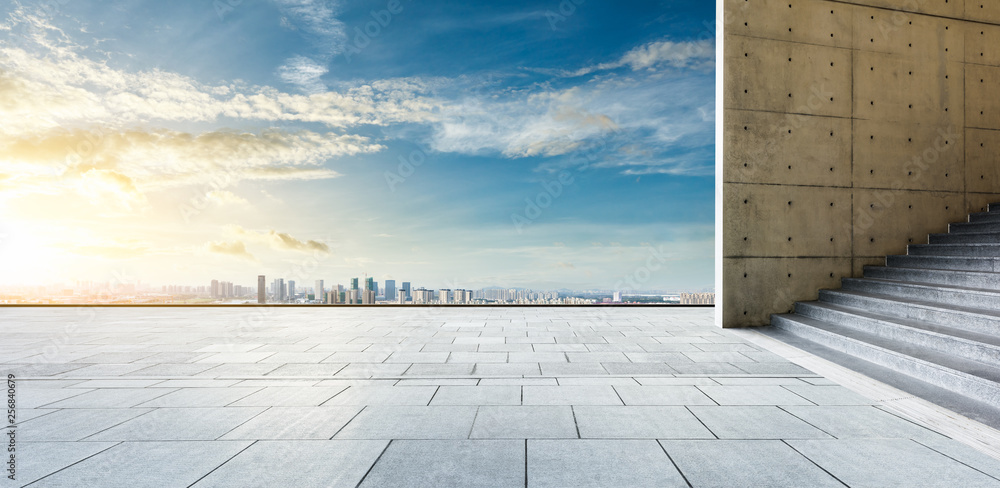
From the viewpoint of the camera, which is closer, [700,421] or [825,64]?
[700,421]

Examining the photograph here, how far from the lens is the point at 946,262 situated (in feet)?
25.5

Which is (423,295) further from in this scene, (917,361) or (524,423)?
(917,361)

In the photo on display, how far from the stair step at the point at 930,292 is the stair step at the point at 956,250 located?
109 cm

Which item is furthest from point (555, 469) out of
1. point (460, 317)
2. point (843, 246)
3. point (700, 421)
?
point (843, 246)

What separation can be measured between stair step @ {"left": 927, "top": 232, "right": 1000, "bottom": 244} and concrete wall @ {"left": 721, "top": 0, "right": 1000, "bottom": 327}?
0.29m

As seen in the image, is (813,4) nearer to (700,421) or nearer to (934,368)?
(934,368)

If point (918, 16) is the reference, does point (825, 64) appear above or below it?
below

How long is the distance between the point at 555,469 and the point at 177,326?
9.44 metres

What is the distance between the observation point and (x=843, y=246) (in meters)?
9.13

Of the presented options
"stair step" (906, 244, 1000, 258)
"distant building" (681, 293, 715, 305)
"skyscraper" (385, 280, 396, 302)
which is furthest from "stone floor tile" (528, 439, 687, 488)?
"skyscraper" (385, 280, 396, 302)

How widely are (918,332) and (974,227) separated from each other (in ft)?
16.6

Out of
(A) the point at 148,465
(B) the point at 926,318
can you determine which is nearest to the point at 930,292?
(B) the point at 926,318

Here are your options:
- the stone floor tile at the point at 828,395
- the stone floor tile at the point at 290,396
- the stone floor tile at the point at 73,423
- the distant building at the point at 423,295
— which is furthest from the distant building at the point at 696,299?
the stone floor tile at the point at 73,423

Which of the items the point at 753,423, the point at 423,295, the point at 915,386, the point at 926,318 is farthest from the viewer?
the point at 423,295
